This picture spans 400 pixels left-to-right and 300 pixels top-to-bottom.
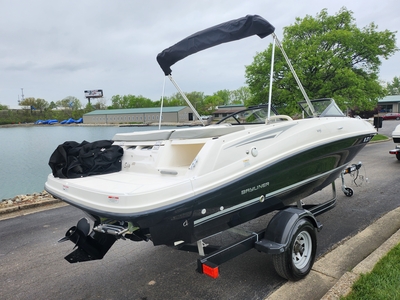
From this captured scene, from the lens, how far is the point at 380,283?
2.77 metres

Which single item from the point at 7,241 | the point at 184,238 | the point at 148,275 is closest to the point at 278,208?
the point at 184,238

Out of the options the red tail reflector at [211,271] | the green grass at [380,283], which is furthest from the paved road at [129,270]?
the green grass at [380,283]

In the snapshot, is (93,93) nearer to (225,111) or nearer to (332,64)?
(225,111)

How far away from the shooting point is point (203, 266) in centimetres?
258

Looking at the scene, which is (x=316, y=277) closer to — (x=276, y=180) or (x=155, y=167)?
(x=276, y=180)

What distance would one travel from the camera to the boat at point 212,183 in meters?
2.44

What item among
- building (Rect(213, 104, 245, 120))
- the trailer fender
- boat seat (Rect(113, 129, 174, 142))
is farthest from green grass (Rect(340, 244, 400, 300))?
building (Rect(213, 104, 245, 120))

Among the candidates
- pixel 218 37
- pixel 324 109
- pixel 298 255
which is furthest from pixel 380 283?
pixel 218 37

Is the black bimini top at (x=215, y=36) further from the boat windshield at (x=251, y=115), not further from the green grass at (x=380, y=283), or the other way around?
the green grass at (x=380, y=283)

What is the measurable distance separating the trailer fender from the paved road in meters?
0.48

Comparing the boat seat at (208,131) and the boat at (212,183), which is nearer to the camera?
the boat at (212,183)

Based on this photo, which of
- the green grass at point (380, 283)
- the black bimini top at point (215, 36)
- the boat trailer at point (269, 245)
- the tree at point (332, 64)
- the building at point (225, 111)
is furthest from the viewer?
the tree at point (332, 64)

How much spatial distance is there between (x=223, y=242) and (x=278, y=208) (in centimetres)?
107

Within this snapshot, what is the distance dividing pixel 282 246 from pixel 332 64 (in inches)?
604
